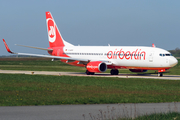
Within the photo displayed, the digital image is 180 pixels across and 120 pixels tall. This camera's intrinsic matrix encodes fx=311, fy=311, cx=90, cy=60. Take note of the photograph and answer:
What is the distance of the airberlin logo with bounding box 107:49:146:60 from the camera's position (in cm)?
3881

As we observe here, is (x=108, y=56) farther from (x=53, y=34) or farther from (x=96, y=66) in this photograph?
(x=53, y=34)

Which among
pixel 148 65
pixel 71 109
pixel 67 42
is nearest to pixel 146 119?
pixel 71 109

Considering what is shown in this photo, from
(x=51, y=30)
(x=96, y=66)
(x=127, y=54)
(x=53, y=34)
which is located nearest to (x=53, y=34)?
(x=53, y=34)

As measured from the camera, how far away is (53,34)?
49375 mm

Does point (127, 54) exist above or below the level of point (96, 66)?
above

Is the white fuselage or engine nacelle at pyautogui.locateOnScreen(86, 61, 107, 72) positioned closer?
the white fuselage

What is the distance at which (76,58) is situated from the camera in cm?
4519

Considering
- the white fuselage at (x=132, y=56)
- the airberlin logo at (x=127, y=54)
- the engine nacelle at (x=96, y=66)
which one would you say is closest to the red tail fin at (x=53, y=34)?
the white fuselage at (x=132, y=56)

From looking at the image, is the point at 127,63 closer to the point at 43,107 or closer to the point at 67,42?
the point at 67,42

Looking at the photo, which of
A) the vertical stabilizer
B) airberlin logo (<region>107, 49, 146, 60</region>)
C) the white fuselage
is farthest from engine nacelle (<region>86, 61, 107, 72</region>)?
the vertical stabilizer

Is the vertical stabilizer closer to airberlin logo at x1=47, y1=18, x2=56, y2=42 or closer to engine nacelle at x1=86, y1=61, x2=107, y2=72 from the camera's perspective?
airberlin logo at x1=47, y1=18, x2=56, y2=42

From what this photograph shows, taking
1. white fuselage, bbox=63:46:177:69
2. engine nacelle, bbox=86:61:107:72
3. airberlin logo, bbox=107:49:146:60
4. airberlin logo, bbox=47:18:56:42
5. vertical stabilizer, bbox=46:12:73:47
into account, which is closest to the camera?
white fuselage, bbox=63:46:177:69

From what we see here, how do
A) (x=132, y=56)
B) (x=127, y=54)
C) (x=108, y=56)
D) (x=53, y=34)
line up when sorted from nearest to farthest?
(x=132, y=56), (x=127, y=54), (x=108, y=56), (x=53, y=34)

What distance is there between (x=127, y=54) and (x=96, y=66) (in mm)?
4272
